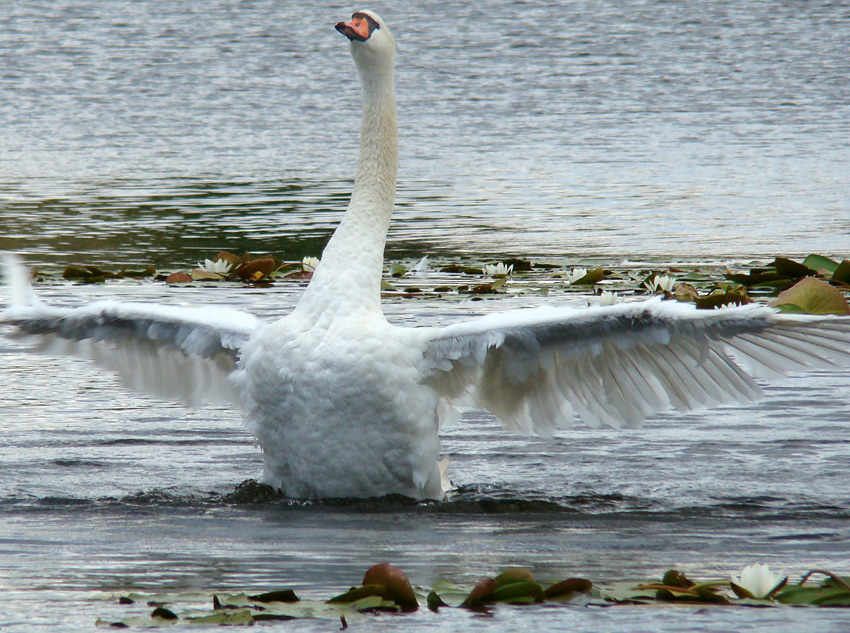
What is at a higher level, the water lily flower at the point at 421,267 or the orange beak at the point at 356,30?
the orange beak at the point at 356,30

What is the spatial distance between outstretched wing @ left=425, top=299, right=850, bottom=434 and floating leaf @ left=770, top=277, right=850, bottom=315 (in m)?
2.63

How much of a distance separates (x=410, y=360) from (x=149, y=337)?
1.56 m

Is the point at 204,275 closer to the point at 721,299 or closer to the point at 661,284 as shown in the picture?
the point at 661,284

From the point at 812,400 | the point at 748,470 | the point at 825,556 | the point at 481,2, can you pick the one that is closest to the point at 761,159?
the point at 812,400

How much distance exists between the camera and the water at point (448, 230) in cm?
550

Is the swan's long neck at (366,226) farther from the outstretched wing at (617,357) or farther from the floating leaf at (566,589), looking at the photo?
the floating leaf at (566,589)

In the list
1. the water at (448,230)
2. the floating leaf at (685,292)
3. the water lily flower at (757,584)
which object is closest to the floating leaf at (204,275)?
the water at (448,230)

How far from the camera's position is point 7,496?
255 inches

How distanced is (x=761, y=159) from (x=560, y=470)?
12863 millimetres

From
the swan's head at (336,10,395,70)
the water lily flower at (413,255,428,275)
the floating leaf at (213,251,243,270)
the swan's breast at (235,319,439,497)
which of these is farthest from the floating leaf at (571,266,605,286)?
the swan's breast at (235,319,439,497)

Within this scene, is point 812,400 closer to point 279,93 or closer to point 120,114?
point 120,114

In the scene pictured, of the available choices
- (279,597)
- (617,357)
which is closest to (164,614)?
(279,597)

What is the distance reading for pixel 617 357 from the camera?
6.44 m

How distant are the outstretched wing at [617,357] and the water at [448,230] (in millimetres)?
419
